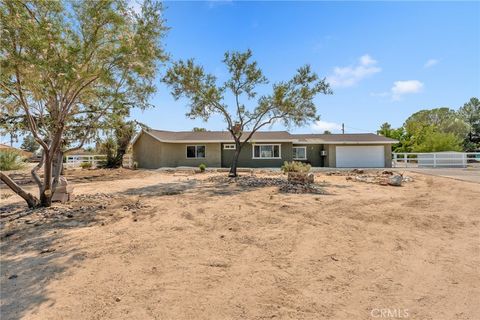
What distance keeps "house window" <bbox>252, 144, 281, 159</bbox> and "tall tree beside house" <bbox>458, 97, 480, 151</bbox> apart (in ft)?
124

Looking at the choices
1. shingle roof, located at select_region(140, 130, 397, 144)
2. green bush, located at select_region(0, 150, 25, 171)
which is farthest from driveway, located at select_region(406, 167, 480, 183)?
green bush, located at select_region(0, 150, 25, 171)

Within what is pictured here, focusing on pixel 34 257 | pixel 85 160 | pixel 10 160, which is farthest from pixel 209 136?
pixel 34 257

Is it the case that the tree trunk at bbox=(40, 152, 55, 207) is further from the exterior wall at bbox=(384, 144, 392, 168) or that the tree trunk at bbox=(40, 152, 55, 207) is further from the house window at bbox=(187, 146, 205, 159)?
the exterior wall at bbox=(384, 144, 392, 168)

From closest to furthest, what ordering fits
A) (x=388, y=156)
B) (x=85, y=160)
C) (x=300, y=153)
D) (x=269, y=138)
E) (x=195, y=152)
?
1. (x=269, y=138)
2. (x=195, y=152)
3. (x=388, y=156)
4. (x=300, y=153)
5. (x=85, y=160)

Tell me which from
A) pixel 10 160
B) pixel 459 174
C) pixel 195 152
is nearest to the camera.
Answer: pixel 459 174

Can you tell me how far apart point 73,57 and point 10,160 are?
62.2 feet

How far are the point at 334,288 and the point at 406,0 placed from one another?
9.80 m

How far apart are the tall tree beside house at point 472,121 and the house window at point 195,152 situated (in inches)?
1704

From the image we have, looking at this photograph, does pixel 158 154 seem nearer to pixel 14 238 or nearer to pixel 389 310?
pixel 14 238

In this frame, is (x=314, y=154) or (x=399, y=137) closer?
(x=314, y=154)

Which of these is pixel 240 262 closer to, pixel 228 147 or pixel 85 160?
pixel 228 147

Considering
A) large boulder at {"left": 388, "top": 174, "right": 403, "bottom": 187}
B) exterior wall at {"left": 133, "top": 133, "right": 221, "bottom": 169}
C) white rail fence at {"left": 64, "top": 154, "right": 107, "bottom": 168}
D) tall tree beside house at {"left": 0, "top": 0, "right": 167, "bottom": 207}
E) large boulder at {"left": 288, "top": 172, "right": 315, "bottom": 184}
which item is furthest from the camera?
white rail fence at {"left": 64, "top": 154, "right": 107, "bottom": 168}

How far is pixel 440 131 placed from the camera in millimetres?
44812

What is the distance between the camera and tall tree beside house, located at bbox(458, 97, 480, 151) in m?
44.9
